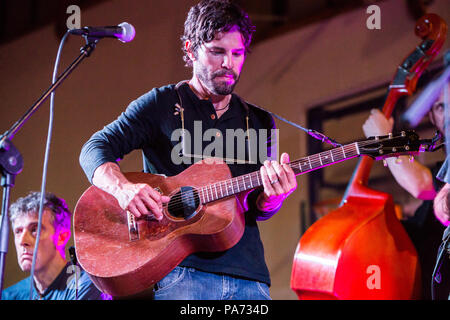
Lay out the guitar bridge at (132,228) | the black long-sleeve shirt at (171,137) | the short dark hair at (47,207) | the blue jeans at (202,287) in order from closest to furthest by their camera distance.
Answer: the blue jeans at (202,287) < the guitar bridge at (132,228) < the black long-sleeve shirt at (171,137) < the short dark hair at (47,207)

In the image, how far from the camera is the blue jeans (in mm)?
2021

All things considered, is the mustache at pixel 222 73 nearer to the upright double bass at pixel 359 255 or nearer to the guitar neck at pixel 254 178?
the guitar neck at pixel 254 178

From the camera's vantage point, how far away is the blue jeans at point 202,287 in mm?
2021

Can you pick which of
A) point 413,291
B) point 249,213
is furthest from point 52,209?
point 413,291

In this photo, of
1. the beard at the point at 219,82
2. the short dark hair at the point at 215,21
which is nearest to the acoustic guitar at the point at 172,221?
the beard at the point at 219,82

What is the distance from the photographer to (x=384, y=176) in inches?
215

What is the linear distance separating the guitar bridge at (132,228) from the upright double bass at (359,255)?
1.11 m

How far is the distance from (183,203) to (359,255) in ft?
3.74

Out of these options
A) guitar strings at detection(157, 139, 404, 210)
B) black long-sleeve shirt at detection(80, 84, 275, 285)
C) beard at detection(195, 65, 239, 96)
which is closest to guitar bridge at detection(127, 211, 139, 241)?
guitar strings at detection(157, 139, 404, 210)

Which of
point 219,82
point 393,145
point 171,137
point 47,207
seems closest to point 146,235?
point 171,137

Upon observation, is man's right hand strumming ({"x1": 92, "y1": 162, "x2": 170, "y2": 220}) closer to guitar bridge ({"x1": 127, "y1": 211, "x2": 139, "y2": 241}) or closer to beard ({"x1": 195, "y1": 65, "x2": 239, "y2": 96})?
guitar bridge ({"x1": 127, "y1": 211, "x2": 139, "y2": 241})

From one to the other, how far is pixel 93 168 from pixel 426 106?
12.0ft

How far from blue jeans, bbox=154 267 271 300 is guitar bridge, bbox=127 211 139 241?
0.22 metres

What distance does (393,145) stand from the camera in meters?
2.20
